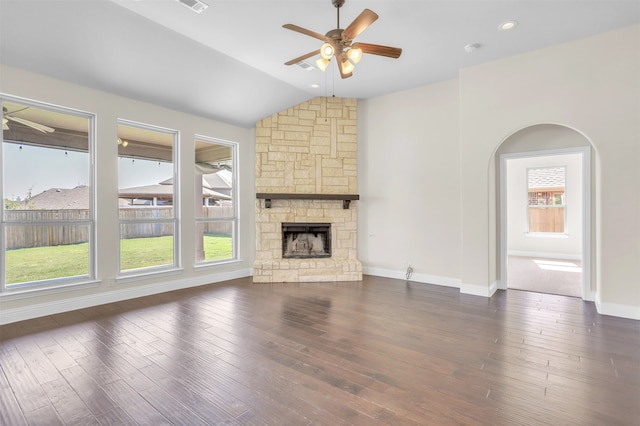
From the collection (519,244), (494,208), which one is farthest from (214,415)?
(519,244)

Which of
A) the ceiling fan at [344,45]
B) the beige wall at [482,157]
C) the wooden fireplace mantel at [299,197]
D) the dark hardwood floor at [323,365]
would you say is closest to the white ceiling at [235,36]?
the beige wall at [482,157]

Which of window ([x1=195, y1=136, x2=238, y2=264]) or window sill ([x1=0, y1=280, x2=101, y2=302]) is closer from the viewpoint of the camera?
window sill ([x1=0, y1=280, x2=101, y2=302])

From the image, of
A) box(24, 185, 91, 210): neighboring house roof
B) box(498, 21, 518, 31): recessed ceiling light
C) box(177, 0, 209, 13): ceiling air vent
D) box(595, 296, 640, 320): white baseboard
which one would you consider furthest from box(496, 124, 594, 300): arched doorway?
box(24, 185, 91, 210): neighboring house roof

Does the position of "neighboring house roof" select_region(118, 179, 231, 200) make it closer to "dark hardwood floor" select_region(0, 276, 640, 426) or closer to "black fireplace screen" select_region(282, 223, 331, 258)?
"dark hardwood floor" select_region(0, 276, 640, 426)

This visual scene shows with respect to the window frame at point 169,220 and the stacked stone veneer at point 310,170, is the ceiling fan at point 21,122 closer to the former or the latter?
the window frame at point 169,220

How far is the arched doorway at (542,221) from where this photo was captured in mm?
4930

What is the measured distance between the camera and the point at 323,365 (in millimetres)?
2562

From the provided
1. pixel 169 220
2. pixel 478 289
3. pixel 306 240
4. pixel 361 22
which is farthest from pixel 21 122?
pixel 478 289

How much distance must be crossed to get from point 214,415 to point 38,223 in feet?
11.4

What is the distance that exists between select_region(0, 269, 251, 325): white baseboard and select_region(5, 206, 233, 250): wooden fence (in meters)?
0.73

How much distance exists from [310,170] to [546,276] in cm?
475

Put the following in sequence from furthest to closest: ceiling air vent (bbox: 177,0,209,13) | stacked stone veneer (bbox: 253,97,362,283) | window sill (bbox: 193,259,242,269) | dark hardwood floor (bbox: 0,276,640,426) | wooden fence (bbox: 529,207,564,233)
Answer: wooden fence (bbox: 529,207,564,233), stacked stone veneer (bbox: 253,97,362,283), window sill (bbox: 193,259,242,269), ceiling air vent (bbox: 177,0,209,13), dark hardwood floor (bbox: 0,276,640,426)

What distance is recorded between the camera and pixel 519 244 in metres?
8.40

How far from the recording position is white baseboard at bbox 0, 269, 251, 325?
3548 mm
